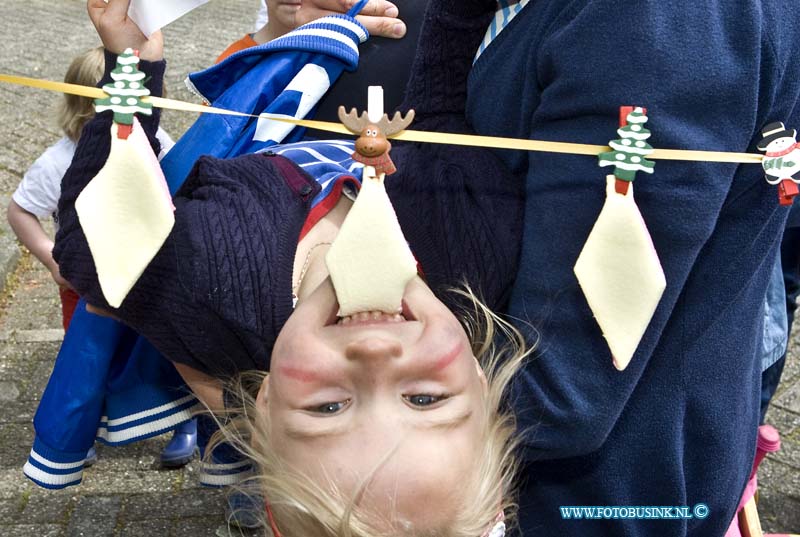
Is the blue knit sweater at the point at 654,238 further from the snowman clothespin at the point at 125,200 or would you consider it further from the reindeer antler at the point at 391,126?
the snowman clothespin at the point at 125,200

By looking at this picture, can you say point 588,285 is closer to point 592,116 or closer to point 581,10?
point 592,116

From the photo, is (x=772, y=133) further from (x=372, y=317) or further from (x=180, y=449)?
(x=180, y=449)

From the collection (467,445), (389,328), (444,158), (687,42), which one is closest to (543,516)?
(467,445)

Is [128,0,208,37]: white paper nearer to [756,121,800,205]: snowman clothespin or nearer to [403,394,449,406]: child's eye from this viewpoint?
[403,394,449,406]: child's eye

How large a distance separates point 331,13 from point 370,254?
3.60ft

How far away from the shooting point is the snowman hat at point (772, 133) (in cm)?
144

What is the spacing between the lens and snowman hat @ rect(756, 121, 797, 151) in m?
1.44

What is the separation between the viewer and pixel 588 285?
1.44m

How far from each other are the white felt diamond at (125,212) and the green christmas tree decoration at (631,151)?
0.63 meters

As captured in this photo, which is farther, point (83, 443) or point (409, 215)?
point (83, 443)

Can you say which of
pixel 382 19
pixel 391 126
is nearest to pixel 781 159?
pixel 391 126

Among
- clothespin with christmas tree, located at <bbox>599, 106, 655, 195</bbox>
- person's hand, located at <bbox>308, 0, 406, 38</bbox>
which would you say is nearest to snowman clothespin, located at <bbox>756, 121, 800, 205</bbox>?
clothespin with christmas tree, located at <bbox>599, 106, 655, 195</bbox>

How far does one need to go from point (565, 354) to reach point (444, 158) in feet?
1.25

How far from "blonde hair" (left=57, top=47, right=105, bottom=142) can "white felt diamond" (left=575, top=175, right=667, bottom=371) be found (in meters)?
2.51
